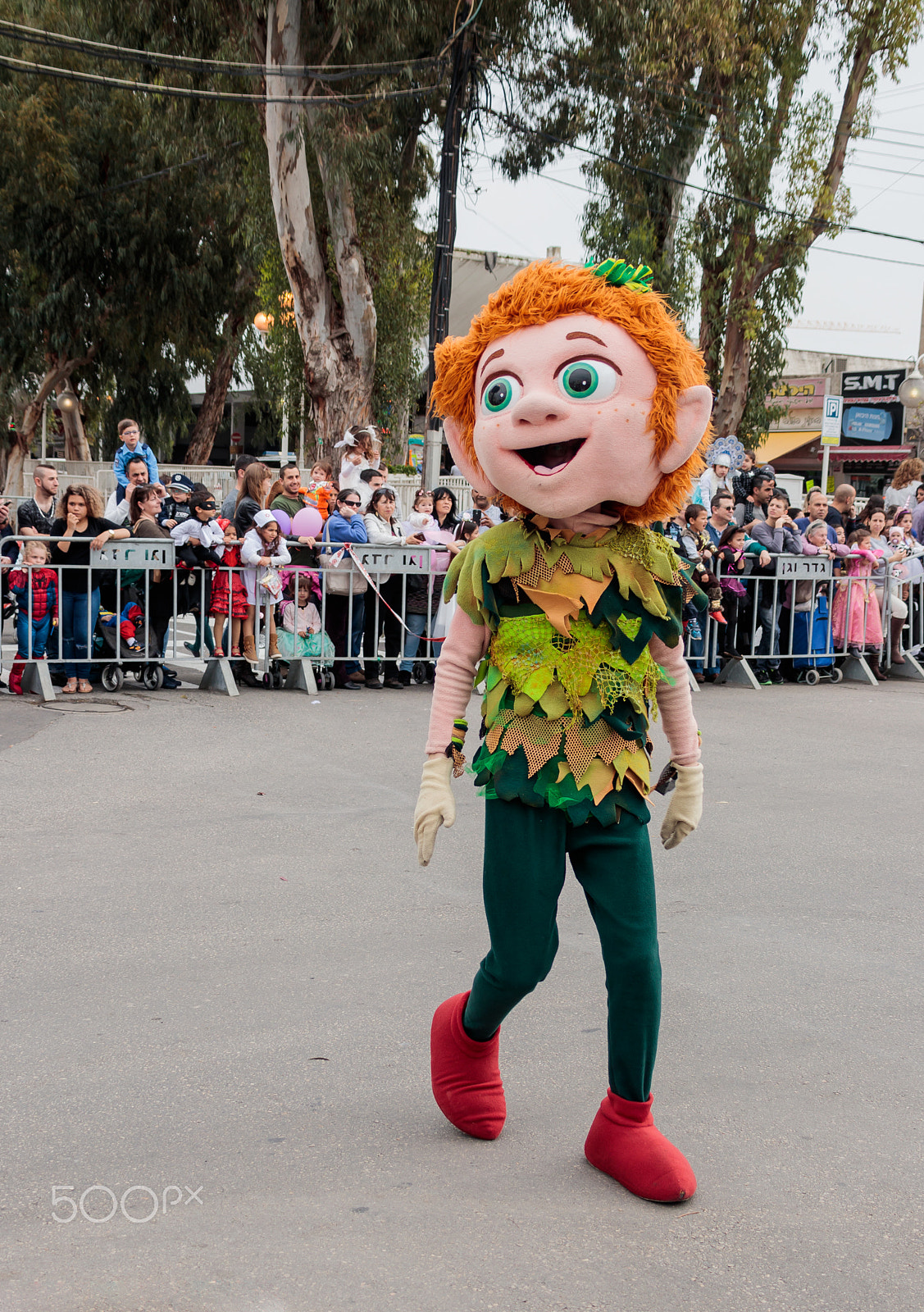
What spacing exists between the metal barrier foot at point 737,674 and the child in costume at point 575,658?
8.60 meters

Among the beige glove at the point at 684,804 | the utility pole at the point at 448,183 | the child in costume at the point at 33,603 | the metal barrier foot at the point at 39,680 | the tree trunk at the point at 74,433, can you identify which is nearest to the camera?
the beige glove at the point at 684,804

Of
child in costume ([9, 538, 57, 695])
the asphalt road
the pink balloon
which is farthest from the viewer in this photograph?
the pink balloon

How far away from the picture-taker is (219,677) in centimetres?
1014

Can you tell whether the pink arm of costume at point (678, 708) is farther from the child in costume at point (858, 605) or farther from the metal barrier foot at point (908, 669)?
the metal barrier foot at point (908, 669)

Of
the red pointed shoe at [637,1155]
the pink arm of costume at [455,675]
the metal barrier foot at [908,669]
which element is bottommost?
the red pointed shoe at [637,1155]

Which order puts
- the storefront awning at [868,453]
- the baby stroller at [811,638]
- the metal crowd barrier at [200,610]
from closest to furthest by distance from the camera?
the metal crowd barrier at [200,610] < the baby stroller at [811,638] < the storefront awning at [868,453]

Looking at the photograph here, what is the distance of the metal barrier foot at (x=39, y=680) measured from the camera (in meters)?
9.39

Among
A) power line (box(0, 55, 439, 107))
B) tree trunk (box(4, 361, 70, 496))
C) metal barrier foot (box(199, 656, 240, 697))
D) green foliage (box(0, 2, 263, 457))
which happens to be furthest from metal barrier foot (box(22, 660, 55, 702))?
tree trunk (box(4, 361, 70, 496))

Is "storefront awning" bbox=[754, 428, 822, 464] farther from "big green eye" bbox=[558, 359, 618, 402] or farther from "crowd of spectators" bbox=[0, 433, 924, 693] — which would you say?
"big green eye" bbox=[558, 359, 618, 402]

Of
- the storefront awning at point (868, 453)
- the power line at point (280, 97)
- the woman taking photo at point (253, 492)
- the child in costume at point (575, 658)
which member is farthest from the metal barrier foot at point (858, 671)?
the storefront awning at point (868, 453)

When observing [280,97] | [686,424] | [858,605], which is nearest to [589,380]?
[686,424]

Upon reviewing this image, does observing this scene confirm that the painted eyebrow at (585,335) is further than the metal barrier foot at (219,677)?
No

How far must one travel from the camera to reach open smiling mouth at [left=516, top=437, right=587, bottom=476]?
3123mm

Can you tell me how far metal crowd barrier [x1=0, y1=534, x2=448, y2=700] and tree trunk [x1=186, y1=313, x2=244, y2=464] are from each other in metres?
18.4
